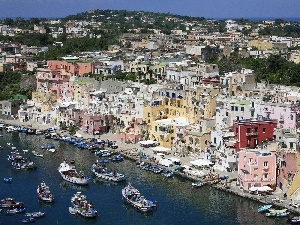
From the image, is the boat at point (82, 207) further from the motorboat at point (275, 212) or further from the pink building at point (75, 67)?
the pink building at point (75, 67)

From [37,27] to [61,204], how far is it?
69289mm

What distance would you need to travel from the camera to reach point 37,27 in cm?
9194

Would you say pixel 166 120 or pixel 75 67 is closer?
pixel 166 120

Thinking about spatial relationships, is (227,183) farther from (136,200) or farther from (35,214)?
(35,214)

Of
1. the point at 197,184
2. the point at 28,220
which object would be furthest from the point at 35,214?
the point at 197,184

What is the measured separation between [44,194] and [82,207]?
7.77ft

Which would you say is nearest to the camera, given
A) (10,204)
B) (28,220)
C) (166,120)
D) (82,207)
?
(28,220)

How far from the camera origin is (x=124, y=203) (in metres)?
25.5

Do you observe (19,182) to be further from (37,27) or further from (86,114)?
(37,27)

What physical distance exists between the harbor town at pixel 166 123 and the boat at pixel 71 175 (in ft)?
0.15

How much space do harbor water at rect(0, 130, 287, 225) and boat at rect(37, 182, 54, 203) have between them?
23 centimetres

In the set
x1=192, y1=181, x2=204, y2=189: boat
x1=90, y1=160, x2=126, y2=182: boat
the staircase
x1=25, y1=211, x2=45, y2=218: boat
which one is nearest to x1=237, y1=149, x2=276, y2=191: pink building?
the staircase

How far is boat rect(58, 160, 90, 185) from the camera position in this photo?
28062mm

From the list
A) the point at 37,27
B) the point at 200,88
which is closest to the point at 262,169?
the point at 200,88
